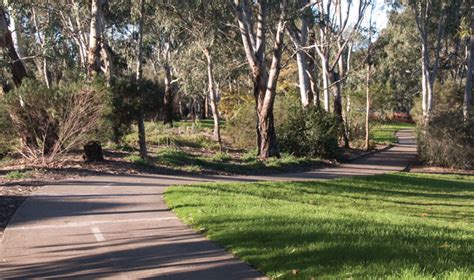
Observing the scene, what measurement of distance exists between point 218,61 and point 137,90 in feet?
61.6

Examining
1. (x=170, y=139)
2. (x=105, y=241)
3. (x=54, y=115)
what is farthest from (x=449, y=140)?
(x=105, y=241)

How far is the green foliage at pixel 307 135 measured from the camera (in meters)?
26.5

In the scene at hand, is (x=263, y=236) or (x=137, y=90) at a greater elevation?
(x=137, y=90)

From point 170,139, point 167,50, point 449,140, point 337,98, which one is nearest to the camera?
point 449,140

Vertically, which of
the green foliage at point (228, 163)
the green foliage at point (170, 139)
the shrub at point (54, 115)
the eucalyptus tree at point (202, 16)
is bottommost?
the green foliage at point (228, 163)

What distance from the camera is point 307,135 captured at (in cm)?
2681

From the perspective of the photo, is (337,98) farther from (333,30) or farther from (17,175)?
(17,175)

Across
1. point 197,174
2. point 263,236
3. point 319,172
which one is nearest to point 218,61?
point 319,172

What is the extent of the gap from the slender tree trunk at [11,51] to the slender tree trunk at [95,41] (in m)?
2.15

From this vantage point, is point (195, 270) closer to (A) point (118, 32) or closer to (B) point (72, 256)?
(B) point (72, 256)

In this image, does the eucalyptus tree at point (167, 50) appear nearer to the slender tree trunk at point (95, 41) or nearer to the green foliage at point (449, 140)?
the green foliage at point (449, 140)

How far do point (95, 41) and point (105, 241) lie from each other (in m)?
10.8

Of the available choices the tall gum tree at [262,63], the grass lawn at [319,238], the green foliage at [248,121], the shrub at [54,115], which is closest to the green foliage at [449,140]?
the green foliage at [248,121]

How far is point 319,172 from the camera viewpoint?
21938 mm
